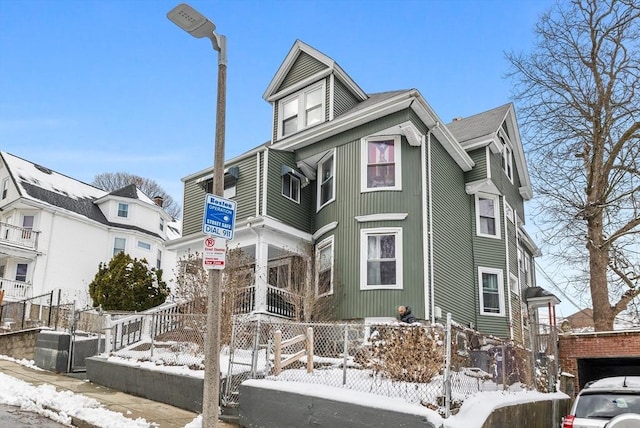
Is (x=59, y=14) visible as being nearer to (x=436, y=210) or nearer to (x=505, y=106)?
(x=436, y=210)

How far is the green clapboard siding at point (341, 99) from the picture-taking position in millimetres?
17966

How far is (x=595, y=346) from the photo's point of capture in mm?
15367

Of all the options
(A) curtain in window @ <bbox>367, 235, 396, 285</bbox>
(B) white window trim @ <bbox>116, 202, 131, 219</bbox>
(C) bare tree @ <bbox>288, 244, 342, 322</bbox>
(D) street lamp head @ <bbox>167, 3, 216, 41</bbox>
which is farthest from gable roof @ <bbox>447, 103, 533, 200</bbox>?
(B) white window trim @ <bbox>116, 202, 131, 219</bbox>

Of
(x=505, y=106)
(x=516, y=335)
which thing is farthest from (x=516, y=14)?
(x=516, y=335)

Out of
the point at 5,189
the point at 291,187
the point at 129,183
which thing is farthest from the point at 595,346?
the point at 129,183

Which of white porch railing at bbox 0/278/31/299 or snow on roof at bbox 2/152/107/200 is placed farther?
snow on roof at bbox 2/152/107/200

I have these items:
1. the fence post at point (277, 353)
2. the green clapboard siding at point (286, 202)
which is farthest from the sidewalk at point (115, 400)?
the green clapboard siding at point (286, 202)

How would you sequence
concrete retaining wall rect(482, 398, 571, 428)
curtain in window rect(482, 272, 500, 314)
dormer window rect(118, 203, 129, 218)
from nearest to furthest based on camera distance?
concrete retaining wall rect(482, 398, 571, 428) → curtain in window rect(482, 272, 500, 314) → dormer window rect(118, 203, 129, 218)

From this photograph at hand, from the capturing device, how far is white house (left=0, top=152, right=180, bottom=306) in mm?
27234

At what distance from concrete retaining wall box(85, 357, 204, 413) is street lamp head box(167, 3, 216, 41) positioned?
5.85m

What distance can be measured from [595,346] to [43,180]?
29133 mm

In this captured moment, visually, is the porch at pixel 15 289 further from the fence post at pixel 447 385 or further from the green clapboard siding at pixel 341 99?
the fence post at pixel 447 385

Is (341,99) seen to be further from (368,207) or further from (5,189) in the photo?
(5,189)

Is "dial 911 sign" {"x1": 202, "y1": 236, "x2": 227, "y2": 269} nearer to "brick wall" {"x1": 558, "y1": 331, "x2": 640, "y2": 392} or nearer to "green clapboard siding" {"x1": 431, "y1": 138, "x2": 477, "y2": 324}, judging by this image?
"green clapboard siding" {"x1": 431, "y1": 138, "x2": 477, "y2": 324}
